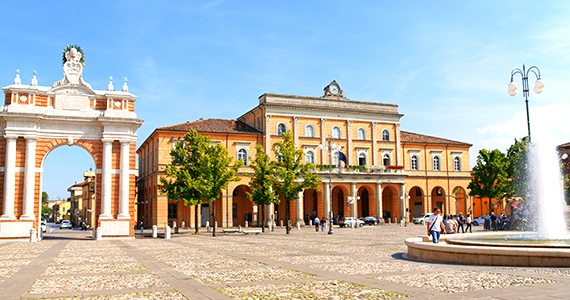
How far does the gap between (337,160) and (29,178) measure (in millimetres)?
34037

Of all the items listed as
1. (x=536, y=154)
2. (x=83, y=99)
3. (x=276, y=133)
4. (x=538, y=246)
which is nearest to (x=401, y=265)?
(x=538, y=246)

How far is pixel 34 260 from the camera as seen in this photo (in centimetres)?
1644

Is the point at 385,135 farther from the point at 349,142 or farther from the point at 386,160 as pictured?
the point at 349,142

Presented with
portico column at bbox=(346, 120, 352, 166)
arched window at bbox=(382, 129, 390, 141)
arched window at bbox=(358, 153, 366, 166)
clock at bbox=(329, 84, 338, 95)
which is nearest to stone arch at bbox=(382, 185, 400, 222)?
arched window at bbox=(358, 153, 366, 166)

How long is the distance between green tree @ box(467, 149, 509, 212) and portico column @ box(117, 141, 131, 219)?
3886 centimetres

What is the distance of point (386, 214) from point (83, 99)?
39461mm

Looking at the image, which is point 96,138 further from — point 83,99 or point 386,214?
point 386,214

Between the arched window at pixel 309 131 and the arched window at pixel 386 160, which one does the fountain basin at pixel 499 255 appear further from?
the arched window at pixel 386 160

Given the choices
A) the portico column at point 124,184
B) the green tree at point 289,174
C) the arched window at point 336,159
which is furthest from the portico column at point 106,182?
the arched window at point 336,159

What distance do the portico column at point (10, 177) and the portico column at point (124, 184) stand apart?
6.38 m

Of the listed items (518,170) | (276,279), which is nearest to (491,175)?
(518,170)

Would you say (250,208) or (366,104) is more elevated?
(366,104)

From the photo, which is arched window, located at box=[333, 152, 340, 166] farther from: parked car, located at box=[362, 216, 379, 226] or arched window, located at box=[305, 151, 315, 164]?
parked car, located at box=[362, 216, 379, 226]

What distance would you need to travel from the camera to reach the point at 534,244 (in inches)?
534
